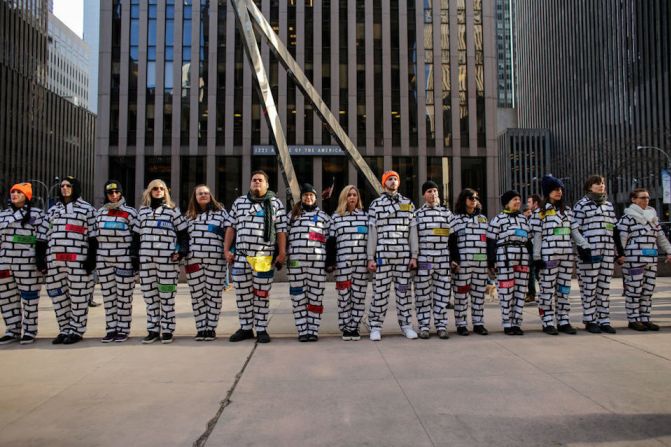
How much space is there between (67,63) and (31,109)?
3476 cm

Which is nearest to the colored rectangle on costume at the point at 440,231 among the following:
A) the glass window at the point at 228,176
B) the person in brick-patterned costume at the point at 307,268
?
the person in brick-patterned costume at the point at 307,268

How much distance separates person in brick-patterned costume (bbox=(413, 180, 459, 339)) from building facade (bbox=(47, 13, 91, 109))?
11500cm

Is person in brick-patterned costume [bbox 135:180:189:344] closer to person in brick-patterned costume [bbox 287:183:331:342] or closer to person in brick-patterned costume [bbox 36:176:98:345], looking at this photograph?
person in brick-patterned costume [bbox 36:176:98:345]

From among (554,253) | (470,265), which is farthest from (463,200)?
(554,253)

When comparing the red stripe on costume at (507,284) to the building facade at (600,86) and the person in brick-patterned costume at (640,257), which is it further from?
the building facade at (600,86)

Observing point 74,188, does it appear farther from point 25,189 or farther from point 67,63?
point 67,63

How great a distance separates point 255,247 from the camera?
20.5 feet

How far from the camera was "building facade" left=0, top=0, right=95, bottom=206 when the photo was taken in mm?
74000

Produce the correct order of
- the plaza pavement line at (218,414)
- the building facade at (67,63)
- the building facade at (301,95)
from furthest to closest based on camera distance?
the building facade at (67,63) → the building facade at (301,95) → the plaza pavement line at (218,414)

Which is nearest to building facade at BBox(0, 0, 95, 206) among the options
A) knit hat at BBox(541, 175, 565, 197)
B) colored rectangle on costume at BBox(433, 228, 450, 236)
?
colored rectangle on costume at BBox(433, 228, 450, 236)

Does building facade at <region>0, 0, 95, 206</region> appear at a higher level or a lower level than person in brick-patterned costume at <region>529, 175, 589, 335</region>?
higher

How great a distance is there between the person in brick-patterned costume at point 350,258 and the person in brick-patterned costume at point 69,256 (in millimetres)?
3156

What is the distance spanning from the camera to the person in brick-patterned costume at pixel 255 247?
624cm

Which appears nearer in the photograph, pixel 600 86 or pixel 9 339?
pixel 9 339
